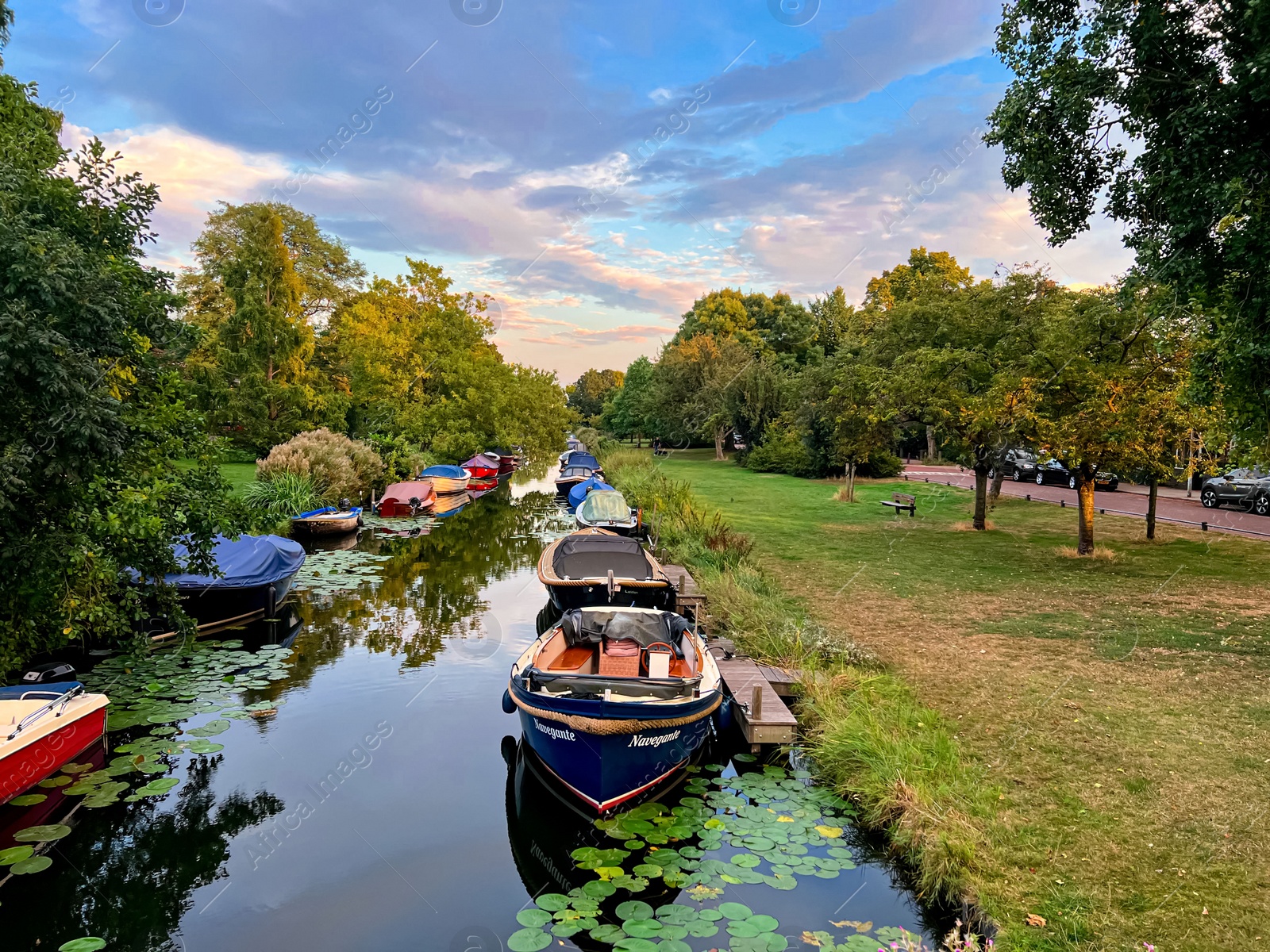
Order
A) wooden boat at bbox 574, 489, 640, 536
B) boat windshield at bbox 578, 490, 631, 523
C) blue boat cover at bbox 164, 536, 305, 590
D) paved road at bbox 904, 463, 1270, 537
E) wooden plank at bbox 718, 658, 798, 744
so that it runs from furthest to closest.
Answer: paved road at bbox 904, 463, 1270, 537 < boat windshield at bbox 578, 490, 631, 523 < wooden boat at bbox 574, 489, 640, 536 < blue boat cover at bbox 164, 536, 305, 590 < wooden plank at bbox 718, 658, 798, 744

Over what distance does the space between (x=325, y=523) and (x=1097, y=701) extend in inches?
884

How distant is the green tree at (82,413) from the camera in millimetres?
8266

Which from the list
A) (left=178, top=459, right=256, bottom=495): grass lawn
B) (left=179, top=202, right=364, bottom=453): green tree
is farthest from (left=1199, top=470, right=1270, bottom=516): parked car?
(left=179, top=202, right=364, bottom=453): green tree

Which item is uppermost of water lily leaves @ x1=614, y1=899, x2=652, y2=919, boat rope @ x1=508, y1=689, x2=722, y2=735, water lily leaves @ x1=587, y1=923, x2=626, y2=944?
boat rope @ x1=508, y1=689, x2=722, y2=735

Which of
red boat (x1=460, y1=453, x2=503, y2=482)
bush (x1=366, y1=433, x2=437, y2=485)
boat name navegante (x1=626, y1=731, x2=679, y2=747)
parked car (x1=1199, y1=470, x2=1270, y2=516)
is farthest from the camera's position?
red boat (x1=460, y1=453, x2=503, y2=482)

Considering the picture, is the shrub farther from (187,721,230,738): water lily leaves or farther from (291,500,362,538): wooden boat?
(187,721,230,738): water lily leaves

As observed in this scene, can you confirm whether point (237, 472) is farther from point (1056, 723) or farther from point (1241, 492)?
point (1241, 492)

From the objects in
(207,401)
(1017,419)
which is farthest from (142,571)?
(207,401)

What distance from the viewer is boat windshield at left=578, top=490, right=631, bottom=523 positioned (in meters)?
24.3

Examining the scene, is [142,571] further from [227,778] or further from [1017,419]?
[1017,419]

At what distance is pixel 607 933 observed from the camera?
21.4 ft

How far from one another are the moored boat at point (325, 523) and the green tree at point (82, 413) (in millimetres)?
13266

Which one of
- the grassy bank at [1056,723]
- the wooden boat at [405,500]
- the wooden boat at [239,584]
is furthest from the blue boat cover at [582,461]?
the wooden boat at [239,584]

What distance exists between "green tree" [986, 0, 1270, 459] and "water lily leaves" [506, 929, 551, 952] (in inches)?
381
